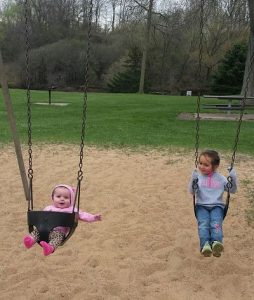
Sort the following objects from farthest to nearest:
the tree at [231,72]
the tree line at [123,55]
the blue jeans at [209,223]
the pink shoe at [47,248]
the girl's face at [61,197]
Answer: the tree line at [123,55]
the tree at [231,72]
the girl's face at [61,197]
the blue jeans at [209,223]
the pink shoe at [47,248]

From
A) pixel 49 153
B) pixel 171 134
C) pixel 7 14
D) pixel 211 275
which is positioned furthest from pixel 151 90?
pixel 211 275

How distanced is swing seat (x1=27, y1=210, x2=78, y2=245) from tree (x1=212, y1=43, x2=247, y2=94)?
26.4 m

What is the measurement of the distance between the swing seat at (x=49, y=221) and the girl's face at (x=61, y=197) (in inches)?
10.8

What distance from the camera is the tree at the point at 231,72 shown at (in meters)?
28.2

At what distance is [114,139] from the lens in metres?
10.7

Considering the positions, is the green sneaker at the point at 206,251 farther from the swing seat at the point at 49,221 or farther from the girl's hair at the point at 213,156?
the swing seat at the point at 49,221

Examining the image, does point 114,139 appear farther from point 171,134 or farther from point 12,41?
point 12,41

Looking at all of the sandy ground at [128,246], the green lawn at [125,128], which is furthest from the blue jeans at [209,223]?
the green lawn at [125,128]

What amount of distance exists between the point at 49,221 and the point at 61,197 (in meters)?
0.33

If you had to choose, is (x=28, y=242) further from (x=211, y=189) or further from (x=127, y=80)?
(x=127, y=80)

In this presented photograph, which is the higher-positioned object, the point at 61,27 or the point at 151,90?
the point at 61,27

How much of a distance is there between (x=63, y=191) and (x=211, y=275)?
167 centimetres

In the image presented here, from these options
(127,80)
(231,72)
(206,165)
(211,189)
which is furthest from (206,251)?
(127,80)

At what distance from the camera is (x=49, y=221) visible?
3.59 m
